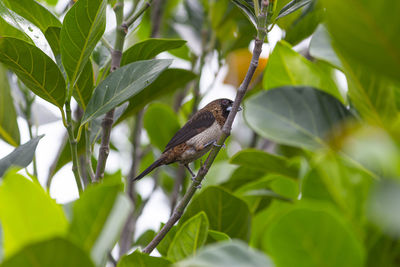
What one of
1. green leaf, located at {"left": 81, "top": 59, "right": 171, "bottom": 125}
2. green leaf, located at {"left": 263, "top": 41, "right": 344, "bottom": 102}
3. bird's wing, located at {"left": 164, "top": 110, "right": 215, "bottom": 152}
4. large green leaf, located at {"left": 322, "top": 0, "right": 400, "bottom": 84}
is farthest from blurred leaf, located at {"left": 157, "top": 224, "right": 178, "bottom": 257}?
bird's wing, located at {"left": 164, "top": 110, "right": 215, "bottom": 152}

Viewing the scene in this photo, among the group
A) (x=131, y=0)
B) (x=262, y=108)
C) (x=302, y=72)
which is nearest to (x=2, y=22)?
(x=302, y=72)

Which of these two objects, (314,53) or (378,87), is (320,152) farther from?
(314,53)

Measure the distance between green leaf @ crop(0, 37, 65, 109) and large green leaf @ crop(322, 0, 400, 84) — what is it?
0.93 meters

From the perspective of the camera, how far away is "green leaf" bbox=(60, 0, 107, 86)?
1.47 metres

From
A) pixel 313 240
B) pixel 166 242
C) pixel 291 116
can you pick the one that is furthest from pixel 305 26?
pixel 313 240

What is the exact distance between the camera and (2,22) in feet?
5.57

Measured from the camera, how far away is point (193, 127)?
10.9 feet

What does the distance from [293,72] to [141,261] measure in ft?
2.01

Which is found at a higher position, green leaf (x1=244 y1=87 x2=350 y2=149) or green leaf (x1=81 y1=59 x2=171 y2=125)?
→ green leaf (x1=244 y1=87 x2=350 y2=149)

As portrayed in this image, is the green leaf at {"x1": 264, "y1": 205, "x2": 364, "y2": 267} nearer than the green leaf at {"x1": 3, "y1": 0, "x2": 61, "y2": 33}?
Yes

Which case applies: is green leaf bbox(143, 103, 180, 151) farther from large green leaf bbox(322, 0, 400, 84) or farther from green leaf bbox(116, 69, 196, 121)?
large green leaf bbox(322, 0, 400, 84)

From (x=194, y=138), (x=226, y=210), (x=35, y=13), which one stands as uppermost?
(x=35, y=13)

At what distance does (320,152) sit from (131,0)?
3140 millimetres

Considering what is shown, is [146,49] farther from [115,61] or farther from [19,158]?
[19,158]
